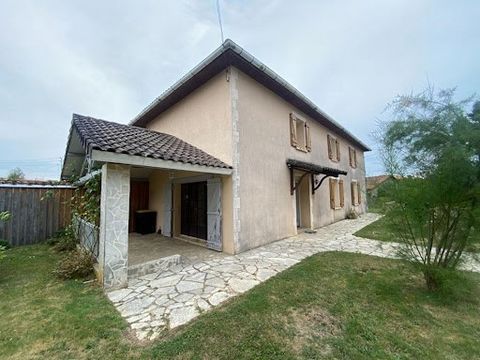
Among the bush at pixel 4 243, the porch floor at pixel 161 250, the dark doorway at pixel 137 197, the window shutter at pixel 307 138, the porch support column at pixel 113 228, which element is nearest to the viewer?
the porch support column at pixel 113 228

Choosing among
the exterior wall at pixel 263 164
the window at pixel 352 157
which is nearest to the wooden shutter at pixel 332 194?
the exterior wall at pixel 263 164

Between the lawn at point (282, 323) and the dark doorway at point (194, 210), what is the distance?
12.9 ft

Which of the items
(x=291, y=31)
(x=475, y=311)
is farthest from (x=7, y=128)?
(x=475, y=311)

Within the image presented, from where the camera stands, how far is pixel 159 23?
7.04 m

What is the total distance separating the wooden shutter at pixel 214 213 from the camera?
6.63 m

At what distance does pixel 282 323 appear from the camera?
2.93 m

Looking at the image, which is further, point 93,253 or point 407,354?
point 93,253

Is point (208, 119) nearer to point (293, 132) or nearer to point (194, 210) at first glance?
point (194, 210)

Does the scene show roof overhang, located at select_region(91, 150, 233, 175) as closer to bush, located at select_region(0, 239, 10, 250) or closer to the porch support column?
the porch support column

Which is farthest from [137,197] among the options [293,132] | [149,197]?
[293,132]

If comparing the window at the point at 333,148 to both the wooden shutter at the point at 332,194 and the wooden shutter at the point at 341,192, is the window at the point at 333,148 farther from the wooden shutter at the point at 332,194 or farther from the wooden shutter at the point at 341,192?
the wooden shutter at the point at 341,192

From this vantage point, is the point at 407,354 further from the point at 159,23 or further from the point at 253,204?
the point at 159,23

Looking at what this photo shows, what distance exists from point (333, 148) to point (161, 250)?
37.0 feet

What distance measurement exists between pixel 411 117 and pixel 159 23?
7.69m
